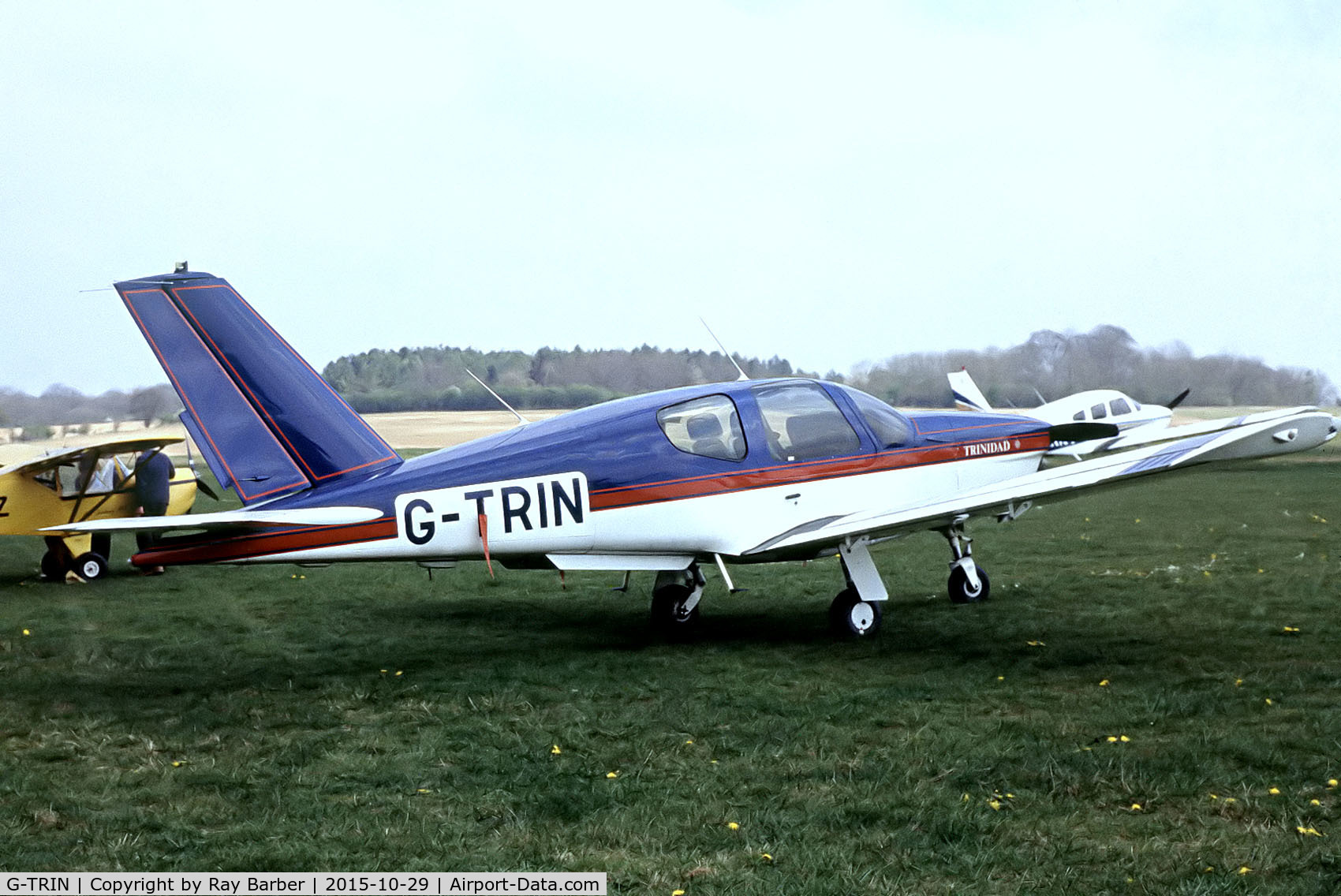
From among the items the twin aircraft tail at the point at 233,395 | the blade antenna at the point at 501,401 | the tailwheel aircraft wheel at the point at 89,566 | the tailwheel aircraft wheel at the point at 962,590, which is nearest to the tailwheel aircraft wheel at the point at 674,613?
the blade antenna at the point at 501,401

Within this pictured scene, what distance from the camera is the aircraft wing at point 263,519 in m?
6.18

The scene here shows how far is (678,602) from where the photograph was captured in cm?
866

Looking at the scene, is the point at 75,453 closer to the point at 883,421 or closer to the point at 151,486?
the point at 151,486

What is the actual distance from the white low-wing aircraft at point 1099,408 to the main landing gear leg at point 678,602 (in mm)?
16303

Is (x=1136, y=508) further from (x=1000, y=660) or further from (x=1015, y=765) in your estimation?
(x=1015, y=765)

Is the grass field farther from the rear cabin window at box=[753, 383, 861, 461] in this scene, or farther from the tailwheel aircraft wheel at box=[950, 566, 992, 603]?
the rear cabin window at box=[753, 383, 861, 461]

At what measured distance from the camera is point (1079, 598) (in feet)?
32.1

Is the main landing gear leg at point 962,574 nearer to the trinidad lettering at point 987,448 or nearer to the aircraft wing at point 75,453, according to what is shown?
the trinidad lettering at point 987,448

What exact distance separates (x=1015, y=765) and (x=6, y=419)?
1827 centimetres

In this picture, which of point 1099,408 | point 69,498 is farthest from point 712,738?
point 1099,408

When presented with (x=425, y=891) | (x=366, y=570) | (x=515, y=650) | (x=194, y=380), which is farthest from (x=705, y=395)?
(x=366, y=570)

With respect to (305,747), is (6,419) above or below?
above

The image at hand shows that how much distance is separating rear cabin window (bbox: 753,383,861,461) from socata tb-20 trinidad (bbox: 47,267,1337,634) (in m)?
0.01
